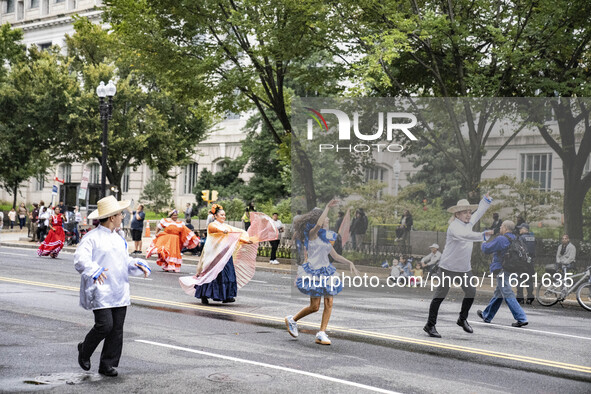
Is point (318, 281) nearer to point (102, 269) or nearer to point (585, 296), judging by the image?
point (102, 269)

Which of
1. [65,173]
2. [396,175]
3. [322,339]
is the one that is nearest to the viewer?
[322,339]

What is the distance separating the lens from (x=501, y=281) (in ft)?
40.2

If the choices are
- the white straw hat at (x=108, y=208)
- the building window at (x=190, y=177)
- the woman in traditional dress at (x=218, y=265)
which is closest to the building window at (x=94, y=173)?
the building window at (x=190, y=177)

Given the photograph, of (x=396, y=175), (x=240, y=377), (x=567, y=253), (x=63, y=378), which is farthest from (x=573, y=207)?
(x=63, y=378)

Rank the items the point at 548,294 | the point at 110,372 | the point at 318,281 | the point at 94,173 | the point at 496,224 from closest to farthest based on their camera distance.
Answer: the point at 110,372 → the point at 318,281 → the point at 496,224 → the point at 548,294 → the point at 94,173

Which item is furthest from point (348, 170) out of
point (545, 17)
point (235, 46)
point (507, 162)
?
point (235, 46)

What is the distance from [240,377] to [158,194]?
45.3 meters

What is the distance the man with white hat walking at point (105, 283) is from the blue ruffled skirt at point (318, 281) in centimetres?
273

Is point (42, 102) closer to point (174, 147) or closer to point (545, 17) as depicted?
point (174, 147)

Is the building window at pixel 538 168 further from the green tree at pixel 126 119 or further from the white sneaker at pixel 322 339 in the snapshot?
the green tree at pixel 126 119

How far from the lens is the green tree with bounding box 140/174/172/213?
52.0 meters

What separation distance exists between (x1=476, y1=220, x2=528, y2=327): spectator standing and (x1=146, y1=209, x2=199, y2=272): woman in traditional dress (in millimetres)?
11011

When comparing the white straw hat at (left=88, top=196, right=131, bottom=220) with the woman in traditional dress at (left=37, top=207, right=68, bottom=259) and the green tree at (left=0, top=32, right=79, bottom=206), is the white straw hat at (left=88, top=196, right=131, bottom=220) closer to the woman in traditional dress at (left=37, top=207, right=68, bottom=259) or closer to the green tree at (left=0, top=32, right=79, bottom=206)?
the woman in traditional dress at (left=37, top=207, right=68, bottom=259)

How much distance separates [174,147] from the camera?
43.7 meters
